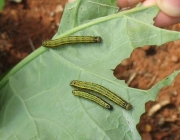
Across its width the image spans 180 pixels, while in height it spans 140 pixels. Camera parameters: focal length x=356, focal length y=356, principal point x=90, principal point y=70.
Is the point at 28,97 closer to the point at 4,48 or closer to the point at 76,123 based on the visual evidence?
the point at 76,123

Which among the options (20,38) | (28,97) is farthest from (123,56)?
(20,38)

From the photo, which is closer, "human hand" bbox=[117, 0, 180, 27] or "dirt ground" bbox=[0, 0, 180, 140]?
"human hand" bbox=[117, 0, 180, 27]

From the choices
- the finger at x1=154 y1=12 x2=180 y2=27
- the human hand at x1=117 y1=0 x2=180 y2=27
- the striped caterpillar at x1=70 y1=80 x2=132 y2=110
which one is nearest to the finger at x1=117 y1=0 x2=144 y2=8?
the human hand at x1=117 y1=0 x2=180 y2=27

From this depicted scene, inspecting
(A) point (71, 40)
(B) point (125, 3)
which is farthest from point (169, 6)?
(A) point (71, 40)

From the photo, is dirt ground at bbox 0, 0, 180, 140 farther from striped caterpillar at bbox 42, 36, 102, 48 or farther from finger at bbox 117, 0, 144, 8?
striped caterpillar at bbox 42, 36, 102, 48

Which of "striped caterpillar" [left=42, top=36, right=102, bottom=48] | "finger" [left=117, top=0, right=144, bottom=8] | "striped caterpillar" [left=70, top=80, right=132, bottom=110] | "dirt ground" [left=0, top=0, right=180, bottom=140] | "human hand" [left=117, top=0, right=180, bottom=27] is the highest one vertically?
"human hand" [left=117, top=0, right=180, bottom=27]

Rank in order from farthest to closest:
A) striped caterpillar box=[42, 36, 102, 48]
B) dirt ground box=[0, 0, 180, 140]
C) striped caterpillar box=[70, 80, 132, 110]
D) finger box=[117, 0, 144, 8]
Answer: dirt ground box=[0, 0, 180, 140] → finger box=[117, 0, 144, 8] → striped caterpillar box=[42, 36, 102, 48] → striped caterpillar box=[70, 80, 132, 110]
